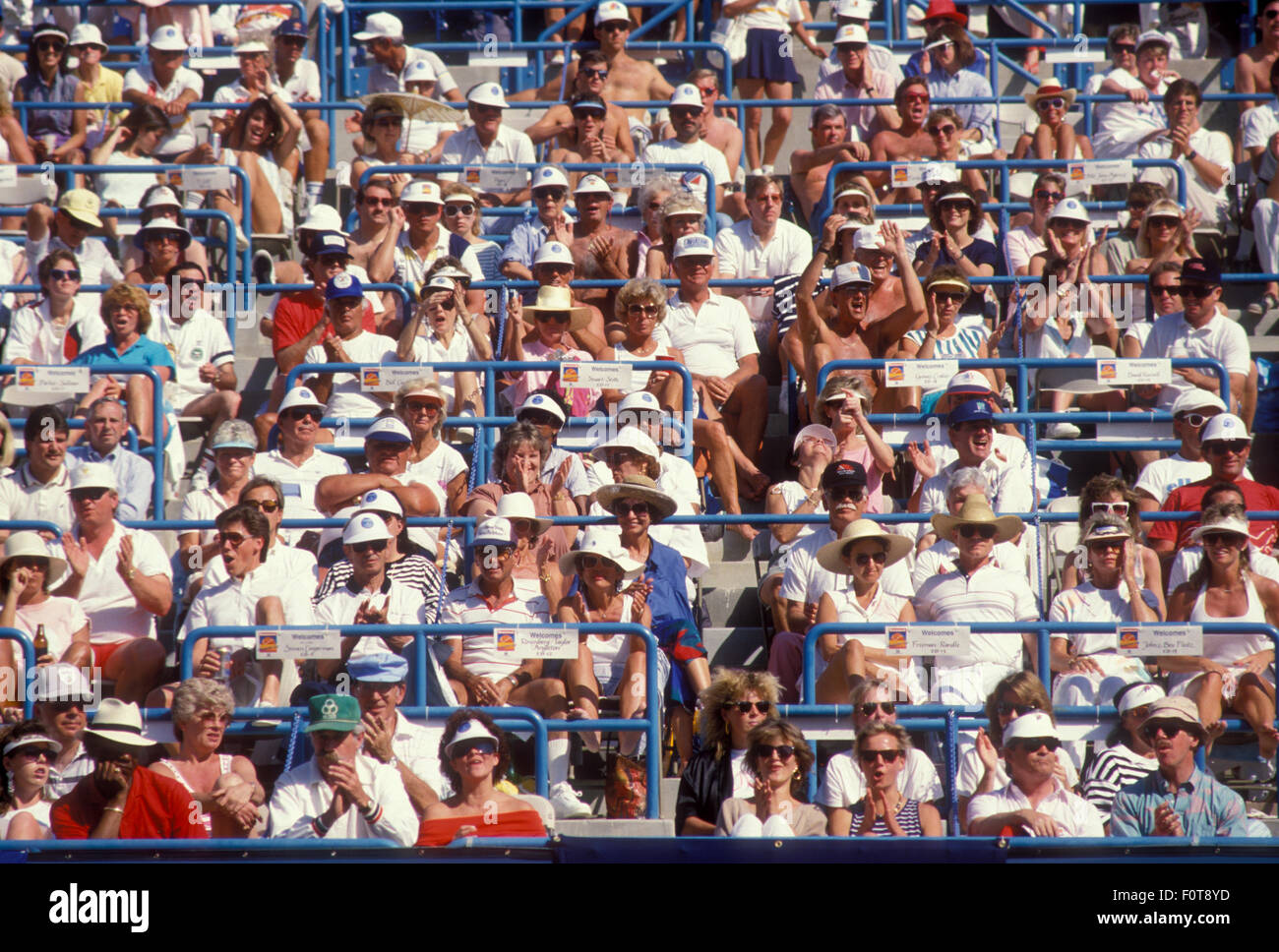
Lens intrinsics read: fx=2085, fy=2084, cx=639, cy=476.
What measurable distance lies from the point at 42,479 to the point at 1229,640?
18.3 ft

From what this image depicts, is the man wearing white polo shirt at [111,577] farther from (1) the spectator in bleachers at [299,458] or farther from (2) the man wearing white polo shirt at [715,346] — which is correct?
(2) the man wearing white polo shirt at [715,346]

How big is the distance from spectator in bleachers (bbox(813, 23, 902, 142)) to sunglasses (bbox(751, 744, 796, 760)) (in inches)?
264

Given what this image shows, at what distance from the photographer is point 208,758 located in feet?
26.4

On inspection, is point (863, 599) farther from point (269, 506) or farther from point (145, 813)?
point (145, 813)

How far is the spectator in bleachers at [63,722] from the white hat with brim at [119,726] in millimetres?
255

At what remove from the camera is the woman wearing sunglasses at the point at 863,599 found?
8.70 m

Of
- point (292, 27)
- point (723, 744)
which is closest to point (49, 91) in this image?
point (292, 27)

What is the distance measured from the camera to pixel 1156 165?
1248 cm

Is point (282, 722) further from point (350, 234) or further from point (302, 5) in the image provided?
point (302, 5)

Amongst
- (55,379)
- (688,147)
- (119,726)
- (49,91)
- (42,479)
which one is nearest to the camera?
(119,726)

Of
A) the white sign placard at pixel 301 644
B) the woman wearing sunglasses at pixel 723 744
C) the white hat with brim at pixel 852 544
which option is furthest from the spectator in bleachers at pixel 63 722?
the white hat with brim at pixel 852 544

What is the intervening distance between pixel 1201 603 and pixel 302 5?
27.8 ft
